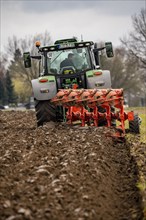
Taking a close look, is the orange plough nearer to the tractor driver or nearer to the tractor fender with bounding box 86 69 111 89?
the tractor fender with bounding box 86 69 111 89

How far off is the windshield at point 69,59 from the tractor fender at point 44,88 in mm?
731

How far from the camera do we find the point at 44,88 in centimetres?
1236

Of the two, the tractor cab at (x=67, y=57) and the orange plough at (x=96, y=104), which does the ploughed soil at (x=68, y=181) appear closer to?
the orange plough at (x=96, y=104)

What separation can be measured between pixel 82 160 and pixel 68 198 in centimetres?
180

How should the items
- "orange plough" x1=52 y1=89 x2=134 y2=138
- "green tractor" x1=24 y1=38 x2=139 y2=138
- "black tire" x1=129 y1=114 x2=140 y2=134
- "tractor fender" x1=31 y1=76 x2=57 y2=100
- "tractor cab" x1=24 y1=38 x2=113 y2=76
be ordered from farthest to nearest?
"tractor cab" x1=24 y1=38 x2=113 y2=76, "tractor fender" x1=31 y1=76 x2=57 y2=100, "green tractor" x1=24 y1=38 x2=139 y2=138, "black tire" x1=129 y1=114 x2=140 y2=134, "orange plough" x1=52 y1=89 x2=134 y2=138

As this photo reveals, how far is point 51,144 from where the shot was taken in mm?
8750

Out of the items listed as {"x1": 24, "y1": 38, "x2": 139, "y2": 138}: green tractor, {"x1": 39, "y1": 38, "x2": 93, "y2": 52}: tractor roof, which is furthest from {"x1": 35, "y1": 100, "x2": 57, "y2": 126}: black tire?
{"x1": 39, "y1": 38, "x2": 93, "y2": 52}: tractor roof

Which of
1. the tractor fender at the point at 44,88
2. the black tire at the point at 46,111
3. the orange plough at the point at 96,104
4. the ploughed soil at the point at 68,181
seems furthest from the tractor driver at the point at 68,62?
the ploughed soil at the point at 68,181

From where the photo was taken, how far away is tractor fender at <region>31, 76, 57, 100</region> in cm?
1237

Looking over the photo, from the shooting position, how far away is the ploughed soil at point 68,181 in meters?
5.07

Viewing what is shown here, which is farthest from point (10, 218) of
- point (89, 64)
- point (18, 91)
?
point (18, 91)

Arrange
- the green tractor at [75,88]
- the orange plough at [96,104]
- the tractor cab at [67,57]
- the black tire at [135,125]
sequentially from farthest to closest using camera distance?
1. the tractor cab at [67,57]
2. the green tractor at [75,88]
3. the black tire at [135,125]
4. the orange plough at [96,104]

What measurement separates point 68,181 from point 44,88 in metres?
6.66

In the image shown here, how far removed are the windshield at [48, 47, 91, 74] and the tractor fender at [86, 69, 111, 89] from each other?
0.61 m
